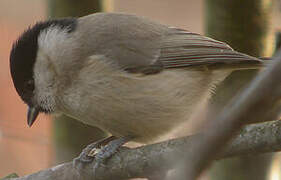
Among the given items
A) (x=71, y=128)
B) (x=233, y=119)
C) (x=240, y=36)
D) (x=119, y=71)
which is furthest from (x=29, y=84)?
(x=233, y=119)

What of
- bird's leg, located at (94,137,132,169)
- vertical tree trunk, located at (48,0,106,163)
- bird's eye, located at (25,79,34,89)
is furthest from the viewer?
vertical tree trunk, located at (48,0,106,163)

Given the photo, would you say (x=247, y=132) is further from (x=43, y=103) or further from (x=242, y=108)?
(x=43, y=103)

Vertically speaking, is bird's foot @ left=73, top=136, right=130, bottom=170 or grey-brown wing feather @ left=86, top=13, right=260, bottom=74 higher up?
grey-brown wing feather @ left=86, top=13, right=260, bottom=74

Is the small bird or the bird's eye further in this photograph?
the bird's eye

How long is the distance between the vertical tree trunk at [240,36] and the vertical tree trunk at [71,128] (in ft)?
2.94

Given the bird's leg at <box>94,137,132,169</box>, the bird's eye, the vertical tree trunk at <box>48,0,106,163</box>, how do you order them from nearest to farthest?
the bird's leg at <box>94,137,132,169</box> < the bird's eye < the vertical tree trunk at <box>48,0,106,163</box>

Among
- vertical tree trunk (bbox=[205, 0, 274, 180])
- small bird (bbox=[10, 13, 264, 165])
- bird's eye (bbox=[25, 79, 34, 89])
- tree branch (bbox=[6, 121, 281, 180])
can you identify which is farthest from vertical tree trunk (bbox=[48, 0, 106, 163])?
vertical tree trunk (bbox=[205, 0, 274, 180])

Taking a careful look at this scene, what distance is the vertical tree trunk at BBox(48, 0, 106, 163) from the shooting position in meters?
3.35

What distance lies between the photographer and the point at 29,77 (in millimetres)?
2992

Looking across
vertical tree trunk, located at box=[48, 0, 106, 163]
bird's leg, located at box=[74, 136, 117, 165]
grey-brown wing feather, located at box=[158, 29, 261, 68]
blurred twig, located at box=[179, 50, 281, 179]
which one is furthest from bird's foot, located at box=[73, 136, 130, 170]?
blurred twig, located at box=[179, 50, 281, 179]

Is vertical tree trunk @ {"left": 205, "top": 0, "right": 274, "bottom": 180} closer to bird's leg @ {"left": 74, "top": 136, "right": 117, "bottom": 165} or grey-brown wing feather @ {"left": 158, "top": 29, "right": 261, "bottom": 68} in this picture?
grey-brown wing feather @ {"left": 158, "top": 29, "right": 261, "bottom": 68}

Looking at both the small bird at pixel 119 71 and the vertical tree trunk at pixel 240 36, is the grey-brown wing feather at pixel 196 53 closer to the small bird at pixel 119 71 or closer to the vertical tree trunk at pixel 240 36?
the small bird at pixel 119 71

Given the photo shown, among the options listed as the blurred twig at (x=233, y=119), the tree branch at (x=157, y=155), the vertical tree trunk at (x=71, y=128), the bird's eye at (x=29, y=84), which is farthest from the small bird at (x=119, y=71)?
the blurred twig at (x=233, y=119)

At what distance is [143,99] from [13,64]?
0.87 meters
